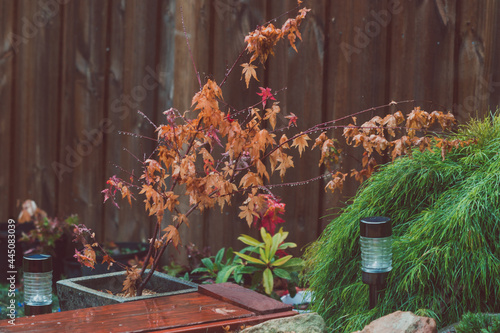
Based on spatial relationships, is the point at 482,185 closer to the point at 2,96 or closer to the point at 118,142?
the point at 118,142

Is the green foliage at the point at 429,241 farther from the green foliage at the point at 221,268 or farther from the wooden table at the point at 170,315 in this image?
the green foliage at the point at 221,268

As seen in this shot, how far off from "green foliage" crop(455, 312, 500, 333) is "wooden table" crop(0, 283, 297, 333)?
597mm

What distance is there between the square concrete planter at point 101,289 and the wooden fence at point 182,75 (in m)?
0.95

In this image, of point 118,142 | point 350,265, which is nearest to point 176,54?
point 118,142

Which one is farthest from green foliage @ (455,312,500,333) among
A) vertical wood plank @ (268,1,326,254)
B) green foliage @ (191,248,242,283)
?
vertical wood plank @ (268,1,326,254)

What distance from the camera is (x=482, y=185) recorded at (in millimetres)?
2711

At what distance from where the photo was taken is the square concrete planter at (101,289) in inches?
115

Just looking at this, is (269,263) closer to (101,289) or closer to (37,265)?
(101,289)

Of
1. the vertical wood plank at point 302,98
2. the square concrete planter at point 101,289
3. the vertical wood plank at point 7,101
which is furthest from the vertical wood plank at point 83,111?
the square concrete planter at point 101,289

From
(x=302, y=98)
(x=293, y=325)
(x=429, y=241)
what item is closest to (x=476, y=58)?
(x=302, y=98)

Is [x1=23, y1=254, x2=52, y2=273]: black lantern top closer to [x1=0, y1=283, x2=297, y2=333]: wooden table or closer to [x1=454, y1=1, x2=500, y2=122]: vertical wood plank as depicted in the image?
[x1=0, y1=283, x2=297, y2=333]: wooden table

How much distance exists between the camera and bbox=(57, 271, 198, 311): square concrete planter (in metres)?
2.91

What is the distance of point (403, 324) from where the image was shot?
2344 millimetres

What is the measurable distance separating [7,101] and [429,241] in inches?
139
